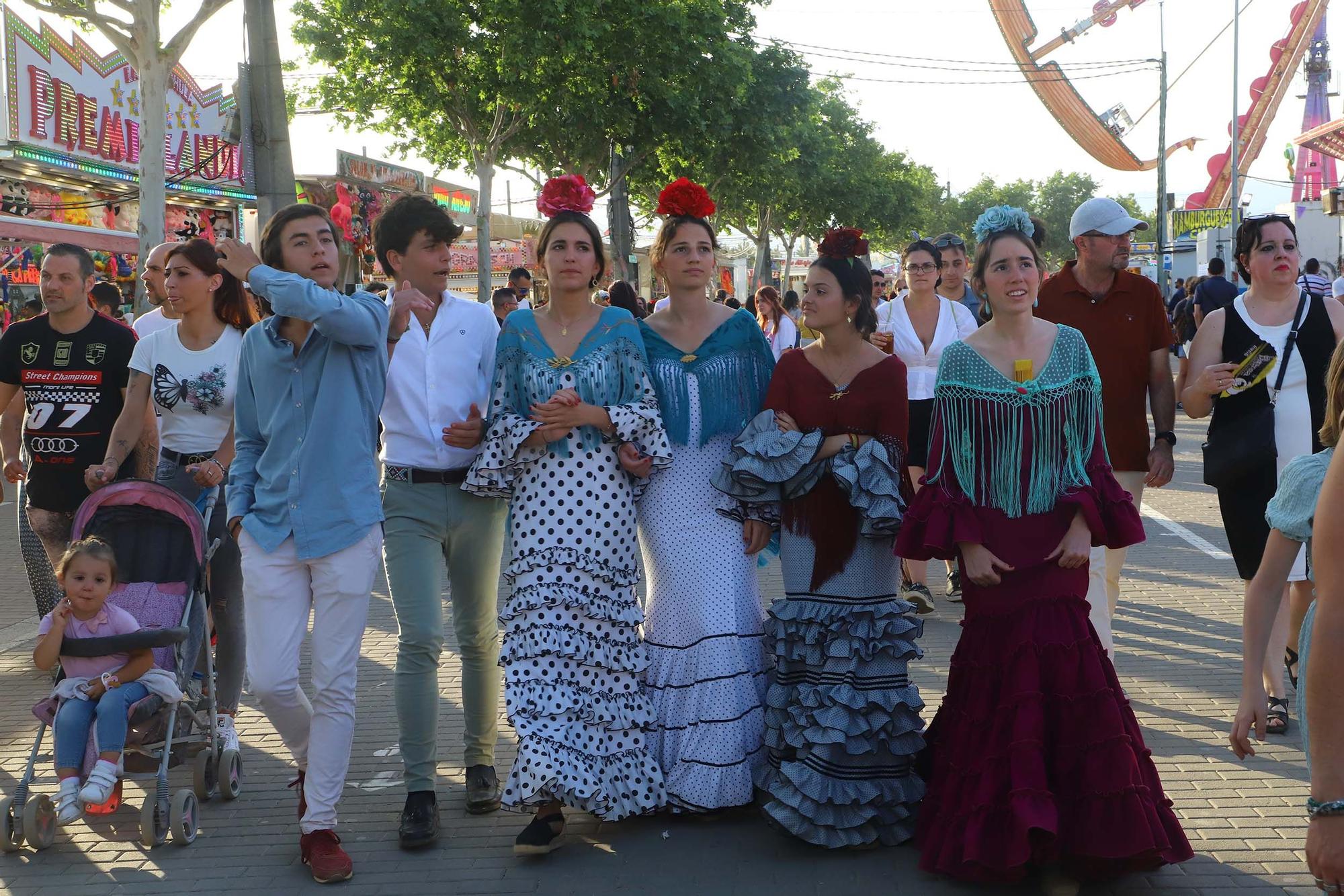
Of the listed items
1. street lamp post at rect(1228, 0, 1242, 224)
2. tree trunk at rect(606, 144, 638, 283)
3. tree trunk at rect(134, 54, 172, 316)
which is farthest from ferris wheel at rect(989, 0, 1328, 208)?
tree trunk at rect(134, 54, 172, 316)

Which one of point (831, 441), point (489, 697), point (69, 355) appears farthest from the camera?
point (69, 355)

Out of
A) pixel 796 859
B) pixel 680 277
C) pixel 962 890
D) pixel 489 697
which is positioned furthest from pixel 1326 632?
pixel 489 697

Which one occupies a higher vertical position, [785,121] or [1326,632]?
[785,121]

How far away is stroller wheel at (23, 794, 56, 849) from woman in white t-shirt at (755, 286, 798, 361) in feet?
33.2

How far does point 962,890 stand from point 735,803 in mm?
911

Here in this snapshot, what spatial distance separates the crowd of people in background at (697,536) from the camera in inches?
169

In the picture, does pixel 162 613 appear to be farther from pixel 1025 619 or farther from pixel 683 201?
pixel 1025 619

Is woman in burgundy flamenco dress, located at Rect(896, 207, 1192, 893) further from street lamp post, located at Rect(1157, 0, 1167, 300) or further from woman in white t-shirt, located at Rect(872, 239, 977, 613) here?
street lamp post, located at Rect(1157, 0, 1167, 300)

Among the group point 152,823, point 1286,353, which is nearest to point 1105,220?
point 1286,353

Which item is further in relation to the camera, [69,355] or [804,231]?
[804,231]

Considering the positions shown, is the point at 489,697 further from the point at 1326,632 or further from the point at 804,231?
the point at 804,231

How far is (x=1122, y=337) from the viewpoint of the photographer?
5.82 m

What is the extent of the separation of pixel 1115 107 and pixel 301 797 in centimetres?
5818

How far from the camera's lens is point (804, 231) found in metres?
60.3
